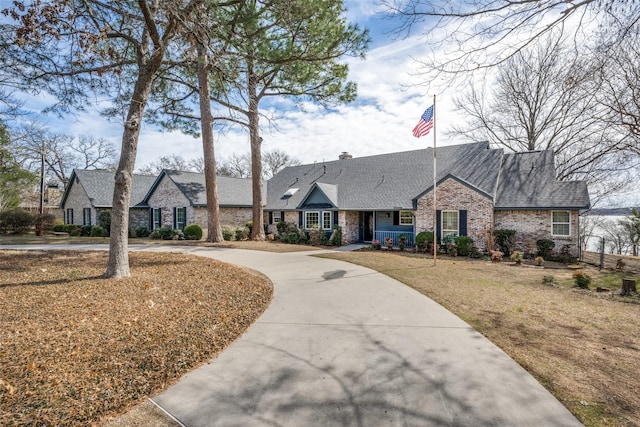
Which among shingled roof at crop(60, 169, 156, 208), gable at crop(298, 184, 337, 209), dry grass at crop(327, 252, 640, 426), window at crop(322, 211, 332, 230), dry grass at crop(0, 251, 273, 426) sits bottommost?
dry grass at crop(327, 252, 640, 426)

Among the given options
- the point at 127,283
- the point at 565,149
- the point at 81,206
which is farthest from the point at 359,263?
the point at 81,206

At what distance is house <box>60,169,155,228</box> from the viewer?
82.0 ft

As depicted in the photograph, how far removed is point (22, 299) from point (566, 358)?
943cm

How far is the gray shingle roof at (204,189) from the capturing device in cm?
2235

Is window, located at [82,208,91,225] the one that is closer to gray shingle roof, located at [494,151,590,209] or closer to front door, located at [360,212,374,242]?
front door, located at [360,212,374,242]

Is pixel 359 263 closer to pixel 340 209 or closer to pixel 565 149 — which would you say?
pixel 340 209

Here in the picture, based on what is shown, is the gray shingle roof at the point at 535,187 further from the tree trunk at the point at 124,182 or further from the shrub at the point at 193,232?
the shrub at the point at 193,232

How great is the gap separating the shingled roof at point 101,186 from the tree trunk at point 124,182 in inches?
747

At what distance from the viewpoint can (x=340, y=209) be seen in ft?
62.0

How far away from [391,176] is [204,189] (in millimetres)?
13852

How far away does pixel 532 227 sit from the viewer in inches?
572

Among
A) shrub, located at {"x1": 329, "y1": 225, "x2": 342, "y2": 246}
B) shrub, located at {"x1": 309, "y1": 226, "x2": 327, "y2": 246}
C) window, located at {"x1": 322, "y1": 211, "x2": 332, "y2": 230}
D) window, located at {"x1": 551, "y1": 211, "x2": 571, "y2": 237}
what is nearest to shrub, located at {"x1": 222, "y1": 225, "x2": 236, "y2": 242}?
shrub, located at {"x1": 309, "y1": 226, "x2": 327, "y2": 246}

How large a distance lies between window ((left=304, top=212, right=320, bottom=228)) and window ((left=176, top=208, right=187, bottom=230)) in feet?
29.8

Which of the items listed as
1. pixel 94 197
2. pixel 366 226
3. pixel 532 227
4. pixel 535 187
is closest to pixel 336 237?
pixel 366 226
